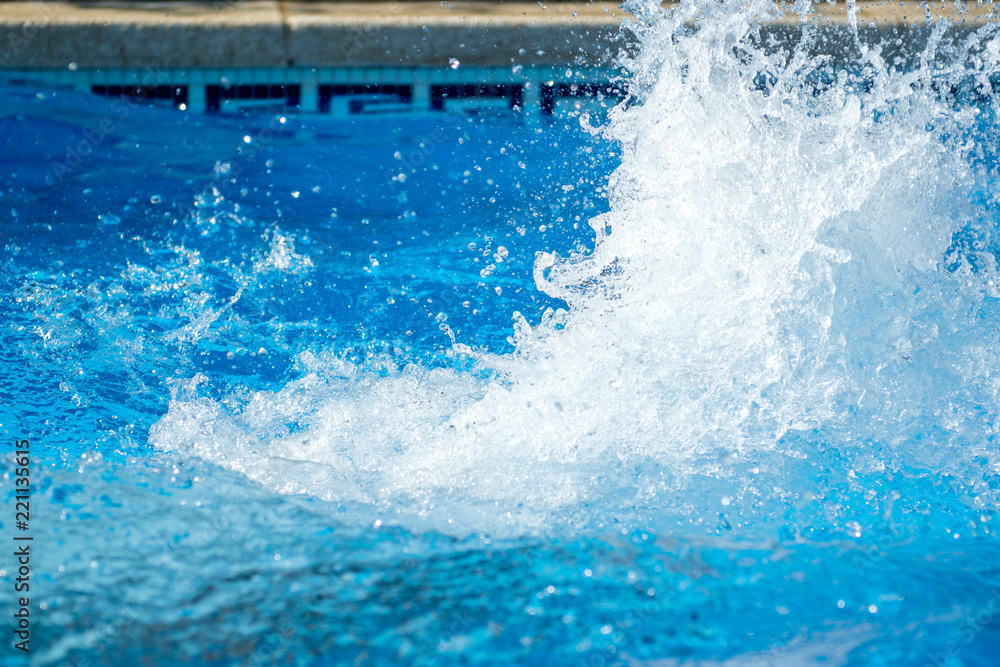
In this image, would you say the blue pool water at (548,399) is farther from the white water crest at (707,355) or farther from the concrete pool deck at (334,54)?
the concrete pool deck at (334,54)

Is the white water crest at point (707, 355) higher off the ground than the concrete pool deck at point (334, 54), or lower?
lower

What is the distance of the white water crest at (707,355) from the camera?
85.1 inches

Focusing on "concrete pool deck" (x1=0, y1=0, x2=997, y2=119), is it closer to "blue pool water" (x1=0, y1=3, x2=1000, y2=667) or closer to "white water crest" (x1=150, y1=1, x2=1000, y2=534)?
"blue pool water" (x1=0, y1=3, x2=1000, y2=667)

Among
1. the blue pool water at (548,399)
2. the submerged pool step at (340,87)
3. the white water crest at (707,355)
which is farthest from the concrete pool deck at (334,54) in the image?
the white water crest at (707,355)

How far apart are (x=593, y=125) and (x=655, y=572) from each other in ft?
10.7

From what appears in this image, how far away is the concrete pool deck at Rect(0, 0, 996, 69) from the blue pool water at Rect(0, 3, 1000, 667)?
1181mm

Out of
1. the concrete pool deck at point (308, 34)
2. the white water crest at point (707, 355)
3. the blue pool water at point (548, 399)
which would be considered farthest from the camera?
the concrete pool deck at point (308, 34)

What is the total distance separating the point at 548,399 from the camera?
7.80 ft

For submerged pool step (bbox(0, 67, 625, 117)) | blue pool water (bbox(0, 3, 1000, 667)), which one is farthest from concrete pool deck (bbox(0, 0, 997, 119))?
blue pool water (bbox(0, 3, 1000, 667))

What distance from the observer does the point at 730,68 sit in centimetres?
310

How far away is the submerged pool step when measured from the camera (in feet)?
16.2

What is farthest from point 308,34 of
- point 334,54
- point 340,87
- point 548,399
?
point 548,399

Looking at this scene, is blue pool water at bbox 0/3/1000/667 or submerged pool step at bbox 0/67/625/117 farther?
submerged pool step at bbox 0/67/625/117

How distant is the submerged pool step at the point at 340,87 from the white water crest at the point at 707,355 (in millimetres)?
1698
